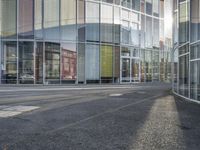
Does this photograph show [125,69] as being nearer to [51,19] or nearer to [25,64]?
[51,19]

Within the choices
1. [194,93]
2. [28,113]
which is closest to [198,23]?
[194,93]

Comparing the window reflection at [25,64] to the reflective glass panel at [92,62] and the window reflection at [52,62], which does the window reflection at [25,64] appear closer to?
the window reflection at [52,62]

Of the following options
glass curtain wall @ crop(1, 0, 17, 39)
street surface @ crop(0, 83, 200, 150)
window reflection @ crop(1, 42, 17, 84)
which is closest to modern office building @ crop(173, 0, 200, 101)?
street surface @ crop(0, 83, 200, 150)

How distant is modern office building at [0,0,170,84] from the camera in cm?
2673

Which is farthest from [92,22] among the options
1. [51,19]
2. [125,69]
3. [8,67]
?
[8,67]

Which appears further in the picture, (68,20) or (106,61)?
(106,61)

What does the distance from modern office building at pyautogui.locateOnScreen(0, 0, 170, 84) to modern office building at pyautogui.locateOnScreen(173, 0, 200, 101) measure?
12987 mm

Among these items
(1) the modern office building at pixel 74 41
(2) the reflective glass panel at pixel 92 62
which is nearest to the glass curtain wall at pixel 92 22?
(1) the modern office building at pixel 74 41

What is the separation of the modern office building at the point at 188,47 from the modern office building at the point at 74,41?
511 inches

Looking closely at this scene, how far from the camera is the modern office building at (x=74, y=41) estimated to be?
26734mm

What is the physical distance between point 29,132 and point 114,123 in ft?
8.20

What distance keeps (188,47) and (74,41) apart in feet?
50.6

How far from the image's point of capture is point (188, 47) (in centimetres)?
1516

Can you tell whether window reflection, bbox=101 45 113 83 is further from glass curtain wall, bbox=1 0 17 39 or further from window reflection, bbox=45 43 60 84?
glass curtain wall, bbox=1 0 17 39
